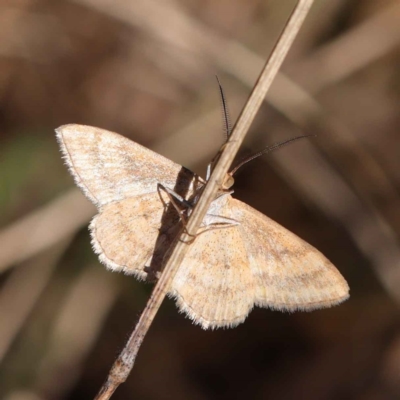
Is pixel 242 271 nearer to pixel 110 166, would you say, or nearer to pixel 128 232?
pixel 128 232

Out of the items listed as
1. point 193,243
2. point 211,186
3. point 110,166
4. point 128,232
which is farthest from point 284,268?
point 110,166

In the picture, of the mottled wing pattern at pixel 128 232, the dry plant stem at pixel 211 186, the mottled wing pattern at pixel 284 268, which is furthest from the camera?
the mottled wing pattern at pixel 128 232

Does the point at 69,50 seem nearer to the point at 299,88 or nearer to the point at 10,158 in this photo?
the point at 10,158

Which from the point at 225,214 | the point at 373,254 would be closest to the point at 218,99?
the point at 373,254

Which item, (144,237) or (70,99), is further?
(70,99)

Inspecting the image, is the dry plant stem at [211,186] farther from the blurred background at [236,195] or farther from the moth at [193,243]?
the blurred background at [236,195]

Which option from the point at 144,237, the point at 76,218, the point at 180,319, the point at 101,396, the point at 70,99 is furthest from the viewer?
the point at 70,99

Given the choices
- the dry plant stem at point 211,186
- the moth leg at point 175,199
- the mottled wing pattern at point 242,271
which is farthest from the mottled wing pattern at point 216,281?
the dry plant stem at point 211,186

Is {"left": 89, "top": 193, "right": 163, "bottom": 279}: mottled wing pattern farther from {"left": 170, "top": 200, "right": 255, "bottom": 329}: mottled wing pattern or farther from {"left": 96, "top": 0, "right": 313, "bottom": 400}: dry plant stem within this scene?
{"left": 96, "top": 0, "right": 313, "bottom": 400}: dry plant stem
